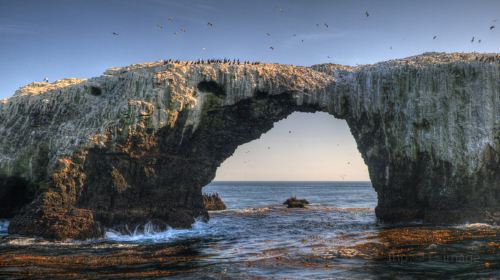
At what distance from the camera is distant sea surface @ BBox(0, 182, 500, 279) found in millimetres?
22438

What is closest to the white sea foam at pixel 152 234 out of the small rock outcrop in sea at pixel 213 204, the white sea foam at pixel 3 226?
the white sea foam at pixel 3 226

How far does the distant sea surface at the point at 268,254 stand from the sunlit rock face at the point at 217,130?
304 centimetres

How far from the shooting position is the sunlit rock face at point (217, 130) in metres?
37.6

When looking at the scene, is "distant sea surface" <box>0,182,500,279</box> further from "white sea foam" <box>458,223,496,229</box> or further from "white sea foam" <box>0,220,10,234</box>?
"white sea foam" <box>458,223,496,229</box>

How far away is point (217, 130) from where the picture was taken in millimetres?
43531

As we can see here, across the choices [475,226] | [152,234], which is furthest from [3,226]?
[475,226]

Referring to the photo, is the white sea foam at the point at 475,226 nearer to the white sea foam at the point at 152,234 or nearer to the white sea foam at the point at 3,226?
the white sea foam at the point at 152,234

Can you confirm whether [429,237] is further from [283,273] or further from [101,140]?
[101,140]

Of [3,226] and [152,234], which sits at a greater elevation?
[3,226]

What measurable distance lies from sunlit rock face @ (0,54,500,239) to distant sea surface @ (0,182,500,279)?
304cm

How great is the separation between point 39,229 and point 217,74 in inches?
739

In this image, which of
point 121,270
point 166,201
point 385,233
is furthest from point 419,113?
point 121,270

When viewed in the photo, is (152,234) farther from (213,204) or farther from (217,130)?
(213,204)

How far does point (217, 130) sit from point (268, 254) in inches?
715
